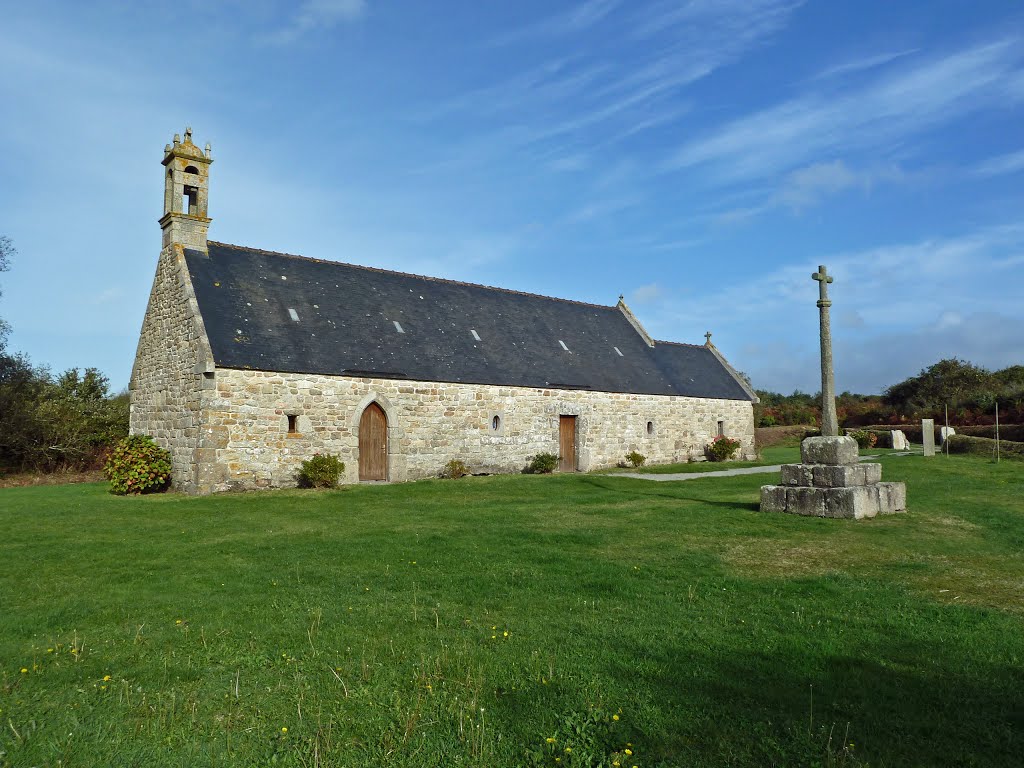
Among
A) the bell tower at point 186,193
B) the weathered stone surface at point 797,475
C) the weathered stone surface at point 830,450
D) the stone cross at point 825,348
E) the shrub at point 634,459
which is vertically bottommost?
the shrub at point 634,459

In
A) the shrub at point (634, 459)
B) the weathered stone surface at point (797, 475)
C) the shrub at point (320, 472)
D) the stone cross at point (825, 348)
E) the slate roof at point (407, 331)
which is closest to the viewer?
the weathered stone surface at point (797, 475)

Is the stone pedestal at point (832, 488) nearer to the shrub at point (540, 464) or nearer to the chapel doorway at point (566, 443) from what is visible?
the shrub at point (540, 464)

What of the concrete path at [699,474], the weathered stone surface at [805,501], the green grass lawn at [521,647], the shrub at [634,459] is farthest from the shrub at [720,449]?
the green grass lawn at [521,647]

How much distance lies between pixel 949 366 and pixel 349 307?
34.8 m

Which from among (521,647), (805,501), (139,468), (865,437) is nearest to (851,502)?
(805,501)

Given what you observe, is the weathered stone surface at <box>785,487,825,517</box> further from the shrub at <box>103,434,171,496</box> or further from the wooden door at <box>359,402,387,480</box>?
the shrub at <box>103,434,171,496</box>

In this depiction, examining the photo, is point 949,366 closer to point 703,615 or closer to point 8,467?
point 703,615

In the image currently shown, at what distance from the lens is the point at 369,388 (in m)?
19.0

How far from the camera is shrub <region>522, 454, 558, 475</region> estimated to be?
22.2 meters

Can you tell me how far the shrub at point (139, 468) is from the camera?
17031 mm

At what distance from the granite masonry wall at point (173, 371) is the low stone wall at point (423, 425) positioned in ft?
2.58

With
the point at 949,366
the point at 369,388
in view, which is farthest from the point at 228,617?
the point at 949,366

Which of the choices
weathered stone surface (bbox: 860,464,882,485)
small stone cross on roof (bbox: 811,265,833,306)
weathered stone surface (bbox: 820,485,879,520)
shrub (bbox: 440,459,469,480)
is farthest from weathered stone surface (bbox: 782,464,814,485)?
shrub (bbox: 440,459,469,480)

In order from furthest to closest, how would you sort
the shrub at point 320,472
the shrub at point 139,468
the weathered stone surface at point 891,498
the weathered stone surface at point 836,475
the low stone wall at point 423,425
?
the shrub at point 320,472 → the shrub at point 139,468 → the low stone wall at point 423,425 → the weathered stone surface at point 891,498 → the weathered stone surface at point 836,475
